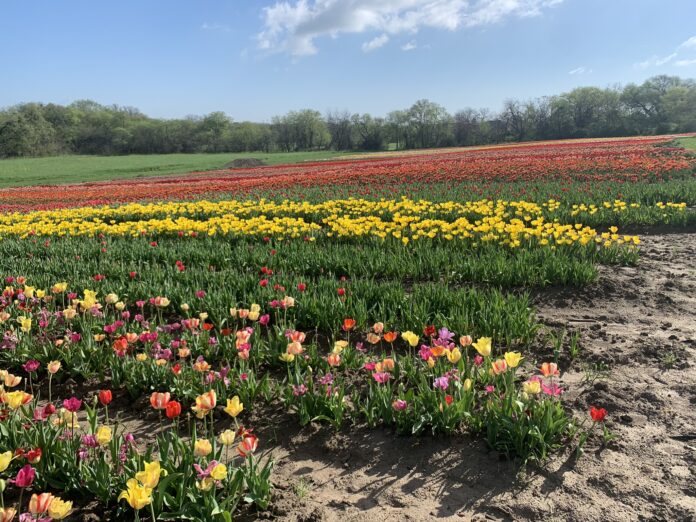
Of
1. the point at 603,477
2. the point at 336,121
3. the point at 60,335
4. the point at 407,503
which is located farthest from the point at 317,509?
the point at 336,121

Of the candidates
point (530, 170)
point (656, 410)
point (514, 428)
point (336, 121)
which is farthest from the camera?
point (336, 121)

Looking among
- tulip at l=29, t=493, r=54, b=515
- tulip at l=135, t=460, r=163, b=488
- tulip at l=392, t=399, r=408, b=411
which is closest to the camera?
tulip at l=29, t=493, r=54, b=515

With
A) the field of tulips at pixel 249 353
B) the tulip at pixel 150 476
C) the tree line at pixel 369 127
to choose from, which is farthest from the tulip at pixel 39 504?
the tree line at pixel 369 127

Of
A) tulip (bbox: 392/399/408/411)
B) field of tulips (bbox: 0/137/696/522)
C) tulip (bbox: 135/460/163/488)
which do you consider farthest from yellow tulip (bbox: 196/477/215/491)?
tulip (bbox: 392/399/408/411)

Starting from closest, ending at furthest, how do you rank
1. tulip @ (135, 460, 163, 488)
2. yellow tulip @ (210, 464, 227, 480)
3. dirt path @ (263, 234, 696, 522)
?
tulip @ (135, 460, 163, 488) < yellow tulip @ (210, 464, 227, 480) < dirt path @ (263, 234, 696, 522)

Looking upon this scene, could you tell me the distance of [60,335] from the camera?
486 cm

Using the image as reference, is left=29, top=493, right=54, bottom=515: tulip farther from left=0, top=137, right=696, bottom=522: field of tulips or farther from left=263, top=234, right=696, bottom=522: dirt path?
left=263, top=234, right=696, bottom=522: dirt path

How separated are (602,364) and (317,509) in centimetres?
267

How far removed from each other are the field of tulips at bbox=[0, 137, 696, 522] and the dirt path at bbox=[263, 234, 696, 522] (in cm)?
11

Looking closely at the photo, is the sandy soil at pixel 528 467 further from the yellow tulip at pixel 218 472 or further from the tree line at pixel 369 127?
the tree line at pixel 369 127

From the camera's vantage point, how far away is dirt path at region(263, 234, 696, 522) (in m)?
2.44

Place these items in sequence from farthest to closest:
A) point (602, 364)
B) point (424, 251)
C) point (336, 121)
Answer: point (336, 121) → point (424, 251) → point (602, 364)

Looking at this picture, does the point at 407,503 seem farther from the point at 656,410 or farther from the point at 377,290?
the point at 377,290

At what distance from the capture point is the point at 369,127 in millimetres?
101375
